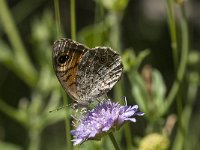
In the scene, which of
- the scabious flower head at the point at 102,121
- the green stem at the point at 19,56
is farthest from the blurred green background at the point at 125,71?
the scabious flower head at the point at 102,121

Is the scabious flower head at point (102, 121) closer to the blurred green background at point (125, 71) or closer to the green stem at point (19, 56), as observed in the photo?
the blurred green background at point (125, 71)

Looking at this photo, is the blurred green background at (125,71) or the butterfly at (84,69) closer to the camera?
the butterfly at (84,69)

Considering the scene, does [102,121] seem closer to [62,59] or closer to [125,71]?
[62,59]

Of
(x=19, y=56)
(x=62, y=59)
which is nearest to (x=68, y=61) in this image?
(x=62, y=59)

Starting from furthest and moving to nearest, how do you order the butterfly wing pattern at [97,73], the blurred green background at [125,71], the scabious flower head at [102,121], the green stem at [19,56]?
the green stem at [19,56] < the blurred green background at [125,71] < the butterfly wing pattern at [97,73] < the scabious flower head at [102,121]

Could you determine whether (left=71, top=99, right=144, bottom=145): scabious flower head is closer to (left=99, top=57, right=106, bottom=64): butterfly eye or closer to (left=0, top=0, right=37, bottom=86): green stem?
(left=99, top=57, right=106, bottom=64): butterfly eye

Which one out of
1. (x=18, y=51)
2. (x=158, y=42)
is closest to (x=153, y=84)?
(x=18, y=51)

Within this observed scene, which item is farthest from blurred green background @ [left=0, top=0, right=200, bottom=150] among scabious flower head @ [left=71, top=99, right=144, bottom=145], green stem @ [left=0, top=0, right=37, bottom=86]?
scabious flower head @ [left=71, top=99, right=144, bottom=145]
